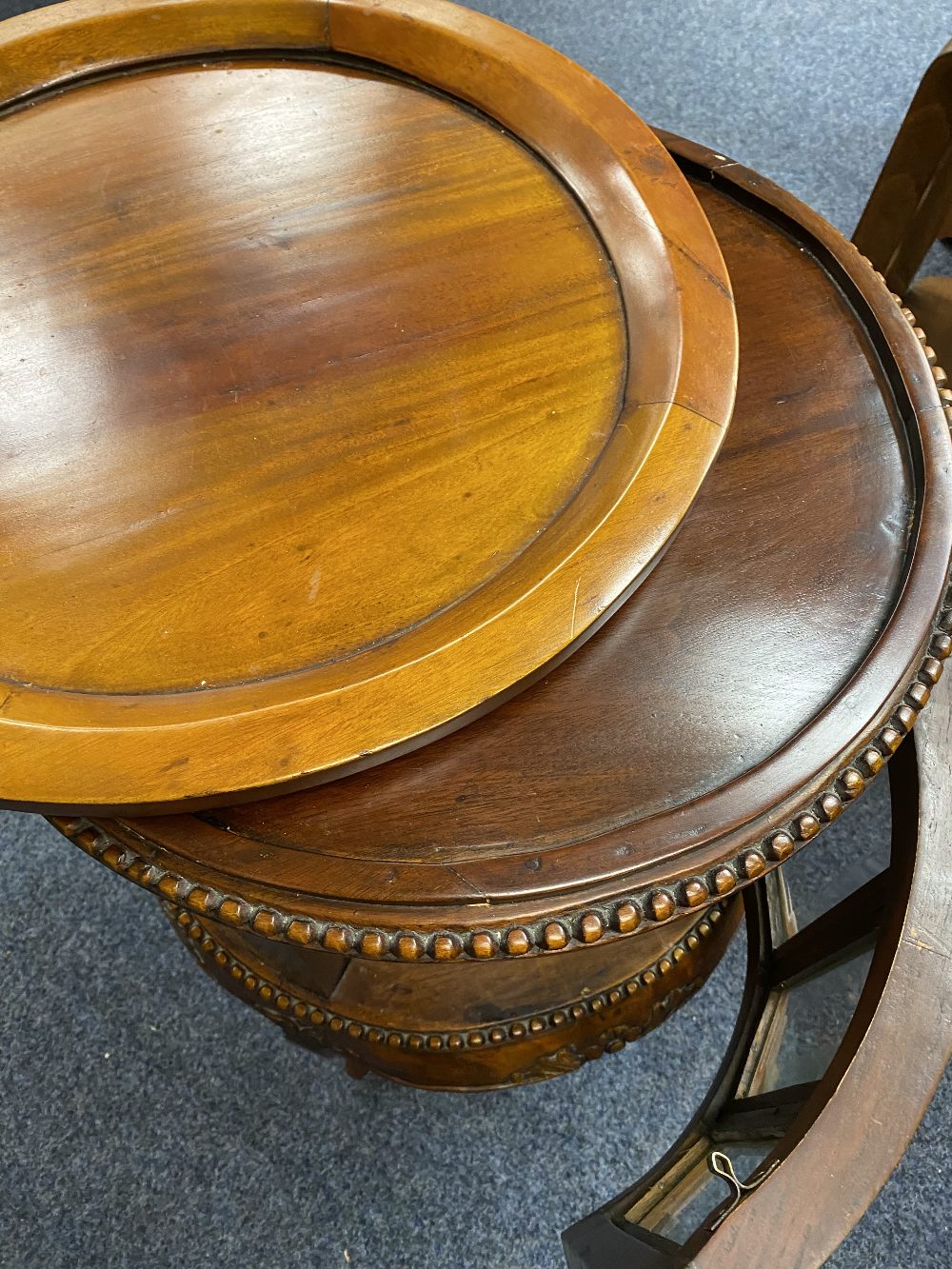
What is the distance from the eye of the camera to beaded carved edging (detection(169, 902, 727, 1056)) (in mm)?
734

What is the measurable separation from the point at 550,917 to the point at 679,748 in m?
0.11

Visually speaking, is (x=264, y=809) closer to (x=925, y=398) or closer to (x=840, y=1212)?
(x=840, y=1212)

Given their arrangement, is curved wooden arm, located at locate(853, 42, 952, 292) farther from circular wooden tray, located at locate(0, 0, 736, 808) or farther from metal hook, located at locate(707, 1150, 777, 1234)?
metal hook, located at locate(707, 1150, 777, 1234)

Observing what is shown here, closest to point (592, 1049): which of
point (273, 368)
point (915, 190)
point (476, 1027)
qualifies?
point (476, 1027)

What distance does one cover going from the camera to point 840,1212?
40cm

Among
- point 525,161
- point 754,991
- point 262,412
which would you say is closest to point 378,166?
point 525,161

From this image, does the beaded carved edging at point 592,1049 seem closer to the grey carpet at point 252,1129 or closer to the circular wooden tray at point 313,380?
the grey carpet at point 252,1129

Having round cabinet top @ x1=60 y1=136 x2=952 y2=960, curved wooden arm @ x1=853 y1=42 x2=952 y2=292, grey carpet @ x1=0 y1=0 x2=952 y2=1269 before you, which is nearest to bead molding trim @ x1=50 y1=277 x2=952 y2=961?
round cabinet top @ x1=60 y1=136 x2=952 y2=960

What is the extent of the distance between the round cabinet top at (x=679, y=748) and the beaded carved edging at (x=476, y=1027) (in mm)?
289

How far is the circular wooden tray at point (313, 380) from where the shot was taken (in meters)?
0.48

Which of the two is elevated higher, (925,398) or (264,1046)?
(925,398)

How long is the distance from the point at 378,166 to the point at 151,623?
397mm

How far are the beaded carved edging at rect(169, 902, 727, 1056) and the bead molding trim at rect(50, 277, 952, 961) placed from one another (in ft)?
0.82

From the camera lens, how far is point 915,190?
3.52 ft
